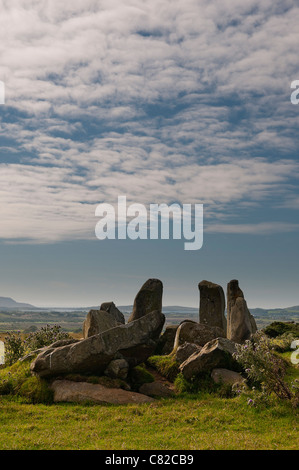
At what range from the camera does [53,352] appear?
2130 cm

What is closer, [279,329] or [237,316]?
[237,316]

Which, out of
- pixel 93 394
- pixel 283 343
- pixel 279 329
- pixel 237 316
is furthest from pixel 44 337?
pixel 279 329

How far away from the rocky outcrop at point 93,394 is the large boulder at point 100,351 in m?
0.85

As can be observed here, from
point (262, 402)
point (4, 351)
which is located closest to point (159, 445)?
point (262, 402)

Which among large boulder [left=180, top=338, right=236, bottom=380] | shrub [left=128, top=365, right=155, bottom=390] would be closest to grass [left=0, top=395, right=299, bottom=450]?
large boulder [left=180, top=338, right=236, bottom=380]

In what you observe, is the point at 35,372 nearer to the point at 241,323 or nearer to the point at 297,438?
the point at 297,438

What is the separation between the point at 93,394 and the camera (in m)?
→ 19.5

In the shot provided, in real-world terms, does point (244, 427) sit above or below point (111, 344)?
below

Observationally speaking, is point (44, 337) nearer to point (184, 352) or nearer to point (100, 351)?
point (100, 351)

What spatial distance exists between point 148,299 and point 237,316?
6.76m

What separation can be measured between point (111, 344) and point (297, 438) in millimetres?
9824

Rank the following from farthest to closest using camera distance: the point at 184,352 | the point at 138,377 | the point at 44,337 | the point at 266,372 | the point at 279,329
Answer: the point at 279,329
the point at 44,337
the point at 184,352
the point at 138,377
the point at 266,372

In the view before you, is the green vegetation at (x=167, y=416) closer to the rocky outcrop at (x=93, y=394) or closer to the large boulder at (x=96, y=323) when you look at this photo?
the rocky outcrop at (x=93, y=394)

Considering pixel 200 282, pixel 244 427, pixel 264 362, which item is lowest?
pixel 244 427
